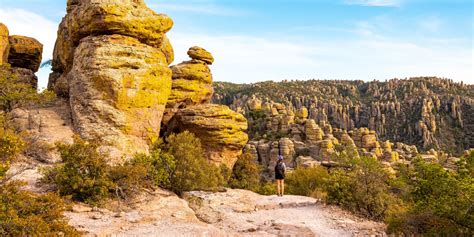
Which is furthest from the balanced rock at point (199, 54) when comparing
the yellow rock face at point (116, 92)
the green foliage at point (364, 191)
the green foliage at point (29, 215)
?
the green foliage at point (29, 215)

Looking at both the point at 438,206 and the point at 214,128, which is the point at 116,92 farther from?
the point at 438,206

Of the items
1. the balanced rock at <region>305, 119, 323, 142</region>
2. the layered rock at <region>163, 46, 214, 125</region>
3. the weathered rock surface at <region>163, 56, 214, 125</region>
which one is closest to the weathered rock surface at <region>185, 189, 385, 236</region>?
the weathered rock surface at <region>163, 56, 214, 125</region>

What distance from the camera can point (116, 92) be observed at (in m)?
17.3

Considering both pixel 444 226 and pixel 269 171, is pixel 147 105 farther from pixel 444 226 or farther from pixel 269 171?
pixel 269 171

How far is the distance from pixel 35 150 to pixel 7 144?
21.2ft

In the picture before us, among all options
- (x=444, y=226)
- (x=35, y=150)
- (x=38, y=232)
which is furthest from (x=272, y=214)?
(x=35, y=150)

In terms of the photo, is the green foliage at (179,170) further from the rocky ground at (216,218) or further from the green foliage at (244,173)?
the green foliage at (244,173)

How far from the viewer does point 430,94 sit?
11212cm

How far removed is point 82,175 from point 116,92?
6.56 metres

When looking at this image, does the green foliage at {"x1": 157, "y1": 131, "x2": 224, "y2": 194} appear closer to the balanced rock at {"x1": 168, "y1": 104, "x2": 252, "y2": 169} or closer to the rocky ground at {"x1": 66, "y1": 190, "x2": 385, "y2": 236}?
the rocky ground at {"x1": 66, "y1": 190, "x2": 385, "y2": 236}

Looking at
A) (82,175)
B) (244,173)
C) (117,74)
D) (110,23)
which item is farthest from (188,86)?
(82,175)

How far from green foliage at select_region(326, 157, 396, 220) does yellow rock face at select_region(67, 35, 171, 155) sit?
9.23m

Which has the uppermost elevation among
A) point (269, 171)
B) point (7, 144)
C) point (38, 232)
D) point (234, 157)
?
point (7, 144)

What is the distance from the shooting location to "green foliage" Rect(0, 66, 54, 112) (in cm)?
1827
